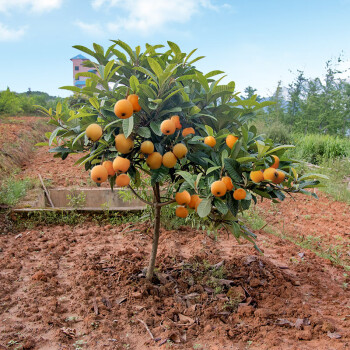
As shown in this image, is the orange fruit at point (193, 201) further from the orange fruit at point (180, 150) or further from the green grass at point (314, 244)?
the green grass at point (314, 244)

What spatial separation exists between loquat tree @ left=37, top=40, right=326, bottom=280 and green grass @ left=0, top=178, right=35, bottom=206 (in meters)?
2.76

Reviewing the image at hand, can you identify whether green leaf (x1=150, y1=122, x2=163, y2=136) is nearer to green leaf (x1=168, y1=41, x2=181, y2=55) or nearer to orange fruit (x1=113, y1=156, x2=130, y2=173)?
orange fruit (x1=113, y1=156, x2=130, y2=173)

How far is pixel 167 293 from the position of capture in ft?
8.14

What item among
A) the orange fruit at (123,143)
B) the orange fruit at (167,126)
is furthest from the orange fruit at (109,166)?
the orange fruit at (167,126)

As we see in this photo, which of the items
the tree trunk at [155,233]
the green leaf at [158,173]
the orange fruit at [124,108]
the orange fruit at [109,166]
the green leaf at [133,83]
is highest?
the green leaf at [133,83]

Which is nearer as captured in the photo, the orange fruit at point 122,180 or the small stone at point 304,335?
the orange fruit at point 122,180

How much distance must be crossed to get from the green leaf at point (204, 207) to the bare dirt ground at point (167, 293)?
0.82 m

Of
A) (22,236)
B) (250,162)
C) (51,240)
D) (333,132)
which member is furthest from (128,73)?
(333,132)

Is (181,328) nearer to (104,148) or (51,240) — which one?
(104,148)

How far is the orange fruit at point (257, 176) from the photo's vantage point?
1.69 m

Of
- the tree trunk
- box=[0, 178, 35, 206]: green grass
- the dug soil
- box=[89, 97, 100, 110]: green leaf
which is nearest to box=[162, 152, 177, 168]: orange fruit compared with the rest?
box=[89, 97, 100, 110]: green leaf

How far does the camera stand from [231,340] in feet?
6.45

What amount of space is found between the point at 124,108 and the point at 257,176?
74cm

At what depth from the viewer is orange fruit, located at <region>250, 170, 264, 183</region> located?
169cm
